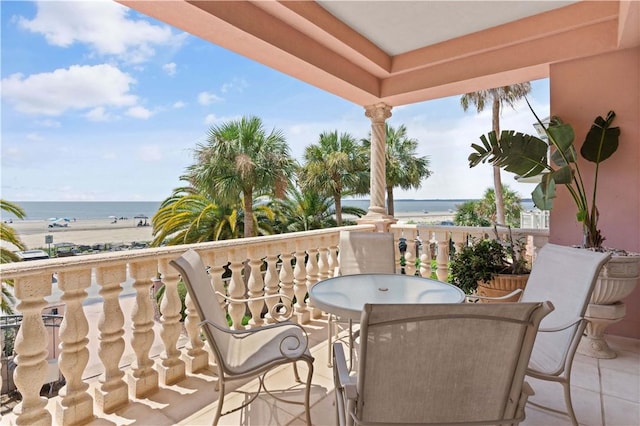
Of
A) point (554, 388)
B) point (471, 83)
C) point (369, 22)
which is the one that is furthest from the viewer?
point (471, 83)

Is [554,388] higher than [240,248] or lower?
lower

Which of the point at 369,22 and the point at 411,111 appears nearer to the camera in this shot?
the point at 369,22

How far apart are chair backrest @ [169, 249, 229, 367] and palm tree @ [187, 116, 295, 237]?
883 cm

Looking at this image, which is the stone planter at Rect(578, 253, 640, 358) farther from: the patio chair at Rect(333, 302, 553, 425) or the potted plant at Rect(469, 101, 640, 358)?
the patio chair at Rect(333, 302, 553, 425)

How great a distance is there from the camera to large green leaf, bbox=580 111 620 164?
287cm

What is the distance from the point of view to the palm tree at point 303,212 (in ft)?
43.8

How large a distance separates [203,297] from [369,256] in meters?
1.64

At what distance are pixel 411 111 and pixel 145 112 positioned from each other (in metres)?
27.6

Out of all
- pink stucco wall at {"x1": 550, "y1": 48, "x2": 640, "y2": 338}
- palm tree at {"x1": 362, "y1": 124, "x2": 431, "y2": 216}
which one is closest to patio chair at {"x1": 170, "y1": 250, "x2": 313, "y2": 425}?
pink stucco wall at {"x1": 550, "y1": 48, "x2": 640, "y2": 338}

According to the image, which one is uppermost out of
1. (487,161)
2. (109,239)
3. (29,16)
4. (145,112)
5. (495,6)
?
(145,112)

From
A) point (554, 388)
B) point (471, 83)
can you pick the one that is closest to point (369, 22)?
point (471, 83)

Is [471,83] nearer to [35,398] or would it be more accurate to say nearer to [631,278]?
[631,278]

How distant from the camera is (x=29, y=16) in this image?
655 cm

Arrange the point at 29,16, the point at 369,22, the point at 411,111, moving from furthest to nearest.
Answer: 1. the point at 411,111
2. the point at 29,16
3. the point at 369,22
